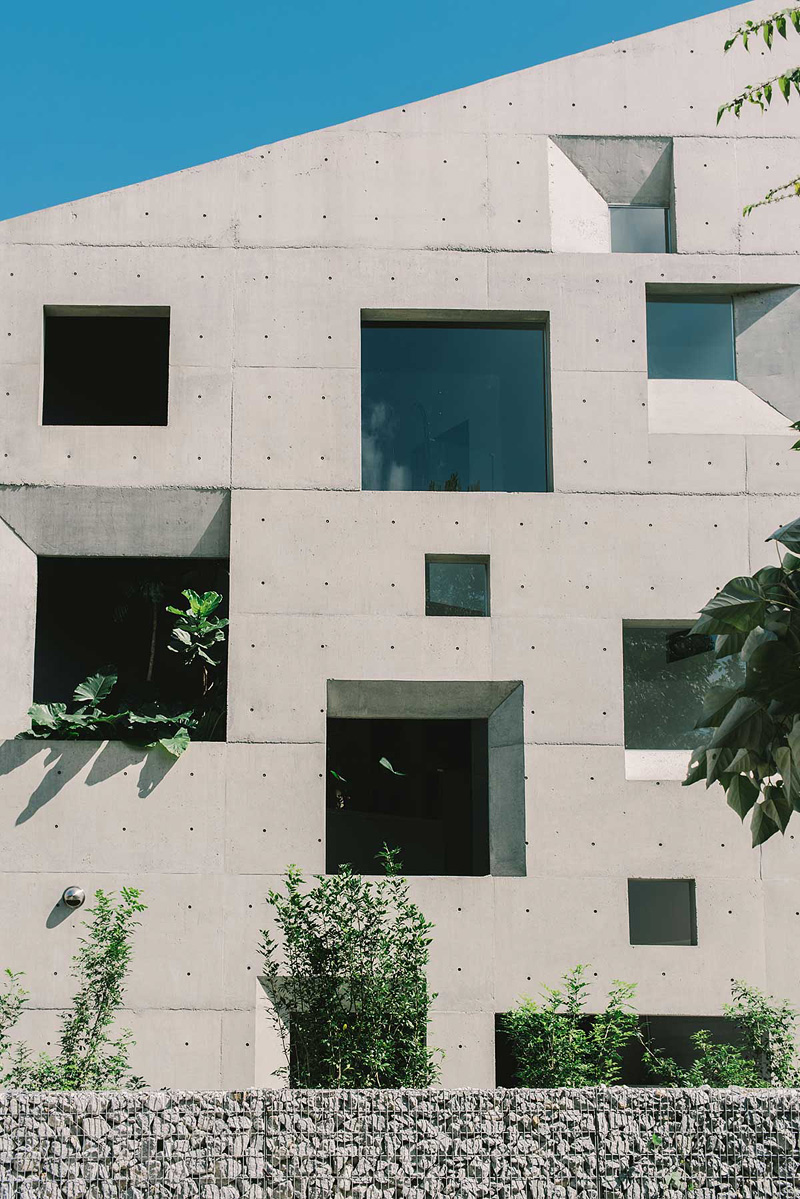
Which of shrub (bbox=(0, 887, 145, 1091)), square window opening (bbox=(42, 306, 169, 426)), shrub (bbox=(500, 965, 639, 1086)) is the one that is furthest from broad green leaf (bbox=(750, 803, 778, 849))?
square window opening (bbox=(42, 306, 169, 426))

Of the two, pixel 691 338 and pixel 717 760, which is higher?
pixel 691 338

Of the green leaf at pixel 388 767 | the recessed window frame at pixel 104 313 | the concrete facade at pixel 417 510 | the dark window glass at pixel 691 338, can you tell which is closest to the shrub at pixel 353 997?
the concrete facade at pixel 417 510

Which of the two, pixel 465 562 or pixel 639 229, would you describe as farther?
pixel 639 229

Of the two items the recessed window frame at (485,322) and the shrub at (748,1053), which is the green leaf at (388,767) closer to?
the recessed window frame at (485,322)

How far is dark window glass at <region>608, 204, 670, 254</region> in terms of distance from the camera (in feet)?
39.6

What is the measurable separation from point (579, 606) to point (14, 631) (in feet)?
17.5

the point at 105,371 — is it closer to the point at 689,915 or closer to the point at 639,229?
the point at 639,229

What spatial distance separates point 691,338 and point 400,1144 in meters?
8.16

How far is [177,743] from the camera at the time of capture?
35.4 ft

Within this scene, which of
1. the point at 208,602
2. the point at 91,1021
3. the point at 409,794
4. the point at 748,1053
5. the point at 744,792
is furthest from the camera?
the point at 409,794

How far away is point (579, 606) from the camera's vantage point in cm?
1124

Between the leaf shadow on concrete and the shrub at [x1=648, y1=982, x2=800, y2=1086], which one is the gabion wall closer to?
the shrub at [x1=648, y1=982, x2=800, y2=1086]

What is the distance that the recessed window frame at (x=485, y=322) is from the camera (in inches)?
458

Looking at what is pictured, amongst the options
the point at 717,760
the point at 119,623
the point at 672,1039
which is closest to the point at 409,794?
the point at 672,1039
